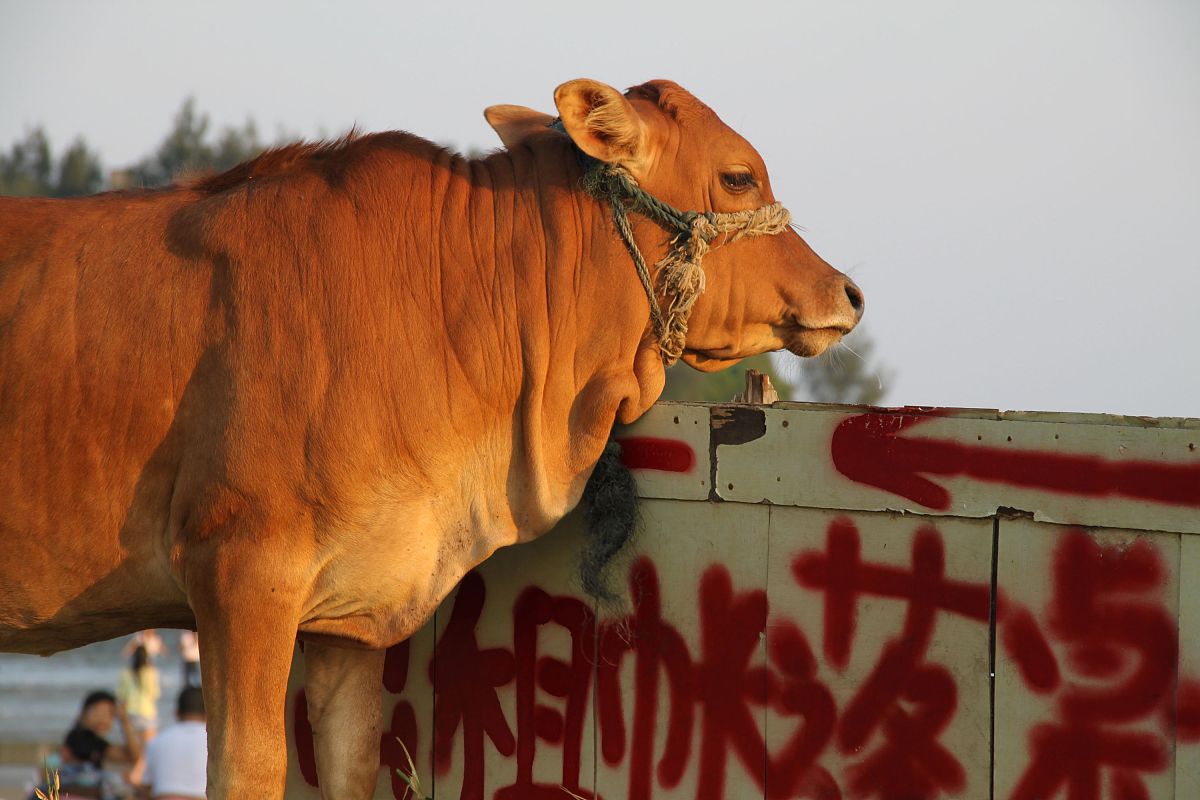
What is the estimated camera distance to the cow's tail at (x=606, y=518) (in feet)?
18.2

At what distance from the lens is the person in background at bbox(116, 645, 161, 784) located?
1520 centimetres

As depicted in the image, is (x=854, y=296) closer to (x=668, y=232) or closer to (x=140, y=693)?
(x=668, y=232)

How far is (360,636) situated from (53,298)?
1.56 meters

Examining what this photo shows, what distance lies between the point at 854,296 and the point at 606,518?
1234 millimetres

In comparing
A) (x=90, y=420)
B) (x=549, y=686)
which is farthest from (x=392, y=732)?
(x=90, y=420)

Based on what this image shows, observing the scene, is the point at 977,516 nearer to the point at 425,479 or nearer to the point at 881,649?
the point at 881,649

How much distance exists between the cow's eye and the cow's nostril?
51 cm

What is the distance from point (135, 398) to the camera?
4965 millimetres

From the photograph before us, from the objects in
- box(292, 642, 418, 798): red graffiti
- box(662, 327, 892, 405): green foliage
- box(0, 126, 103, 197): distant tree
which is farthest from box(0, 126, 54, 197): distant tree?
box(292, 642, 418, 798): red graffiti

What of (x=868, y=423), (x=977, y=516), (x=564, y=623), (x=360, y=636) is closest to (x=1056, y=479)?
(x=977, y=516)

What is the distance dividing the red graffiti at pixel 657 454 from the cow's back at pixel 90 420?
166 centimetres

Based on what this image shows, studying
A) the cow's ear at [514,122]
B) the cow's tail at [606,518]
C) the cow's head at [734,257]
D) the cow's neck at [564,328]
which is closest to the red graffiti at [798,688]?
the cow's tail at [606,518]

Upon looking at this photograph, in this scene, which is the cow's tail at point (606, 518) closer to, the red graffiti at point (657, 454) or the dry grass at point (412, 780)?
the red graffiti at point (657, 454)

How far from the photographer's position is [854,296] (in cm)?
550
